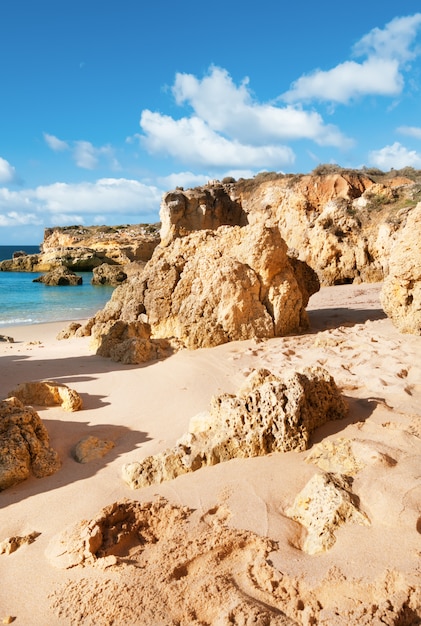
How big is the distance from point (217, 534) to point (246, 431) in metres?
0.96

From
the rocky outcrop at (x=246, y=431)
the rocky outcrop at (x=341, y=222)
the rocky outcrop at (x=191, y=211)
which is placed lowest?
the rocky outcrop at (x=246, y=431)

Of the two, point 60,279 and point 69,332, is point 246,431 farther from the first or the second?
point 60,279

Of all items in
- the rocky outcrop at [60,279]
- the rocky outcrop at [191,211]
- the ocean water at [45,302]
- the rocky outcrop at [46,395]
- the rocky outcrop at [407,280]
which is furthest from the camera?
the rocky outcrop at [60,279]

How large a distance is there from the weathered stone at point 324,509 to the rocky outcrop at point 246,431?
59 centimetres

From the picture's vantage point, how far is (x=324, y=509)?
254 centimetres

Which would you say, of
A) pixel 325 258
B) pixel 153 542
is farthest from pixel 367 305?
pixel 153 542

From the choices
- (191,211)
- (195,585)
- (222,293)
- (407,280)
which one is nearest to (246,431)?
(195,585)

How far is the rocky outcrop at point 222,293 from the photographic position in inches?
295

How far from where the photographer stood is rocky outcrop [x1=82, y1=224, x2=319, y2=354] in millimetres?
7500

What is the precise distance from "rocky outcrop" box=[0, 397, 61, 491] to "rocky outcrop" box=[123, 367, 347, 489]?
30.3 inches

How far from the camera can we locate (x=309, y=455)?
319cm

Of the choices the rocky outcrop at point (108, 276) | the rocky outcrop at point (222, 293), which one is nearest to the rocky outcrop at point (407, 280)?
the rocky outcrop at point (222, 293)

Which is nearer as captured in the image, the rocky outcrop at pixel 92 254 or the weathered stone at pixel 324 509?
the weathered stone at pixel 324 509

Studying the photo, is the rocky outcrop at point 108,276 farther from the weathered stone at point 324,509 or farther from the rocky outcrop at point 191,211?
the weathered stone at point 324,509
